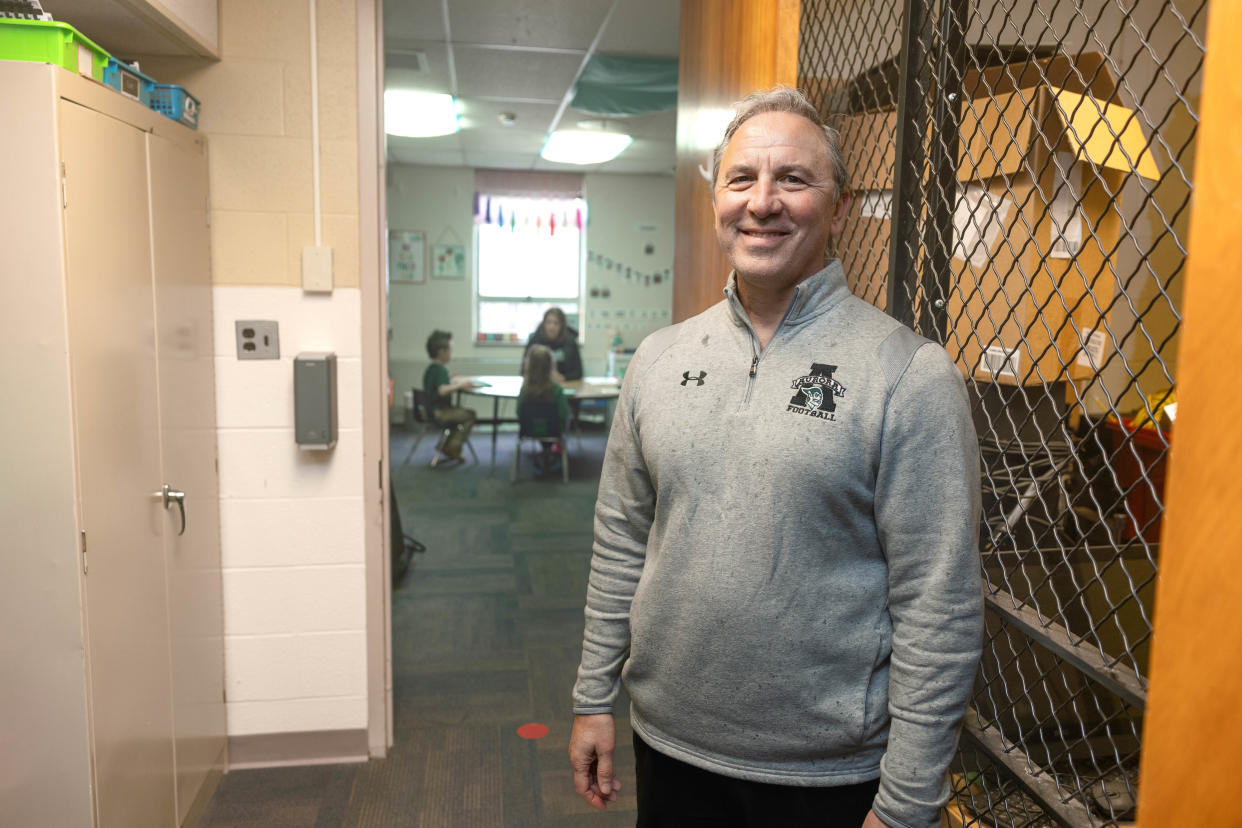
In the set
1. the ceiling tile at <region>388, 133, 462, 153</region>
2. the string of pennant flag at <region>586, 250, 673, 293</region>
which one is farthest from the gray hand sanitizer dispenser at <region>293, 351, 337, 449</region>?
the string of pennant flag at <region>586, 250, 673, 293</region>

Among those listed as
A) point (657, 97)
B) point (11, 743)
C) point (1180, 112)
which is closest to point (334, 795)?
point (11, 743)

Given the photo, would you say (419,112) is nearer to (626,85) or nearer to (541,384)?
(626,85)

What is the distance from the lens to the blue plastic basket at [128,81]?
70.1 inches

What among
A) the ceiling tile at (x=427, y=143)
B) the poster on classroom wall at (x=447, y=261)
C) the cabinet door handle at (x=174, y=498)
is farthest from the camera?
the poster on classroom wall at (x=447, y=261)

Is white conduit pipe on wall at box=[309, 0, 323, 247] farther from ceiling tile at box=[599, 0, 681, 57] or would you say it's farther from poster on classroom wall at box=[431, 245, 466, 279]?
poster on classroom wall at box=[431, 245, 466, 279]

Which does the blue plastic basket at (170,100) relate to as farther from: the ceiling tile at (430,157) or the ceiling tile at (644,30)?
the ceiling tile at (430,157)

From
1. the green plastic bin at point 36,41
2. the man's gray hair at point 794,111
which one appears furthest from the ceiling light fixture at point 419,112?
the man's gray hair at point 794,111

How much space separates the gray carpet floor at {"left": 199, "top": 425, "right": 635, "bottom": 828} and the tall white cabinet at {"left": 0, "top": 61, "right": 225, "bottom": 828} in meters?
0.44

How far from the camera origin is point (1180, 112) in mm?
2750

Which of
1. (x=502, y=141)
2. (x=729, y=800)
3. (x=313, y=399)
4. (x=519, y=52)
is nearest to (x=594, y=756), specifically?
(x=729, y=800)

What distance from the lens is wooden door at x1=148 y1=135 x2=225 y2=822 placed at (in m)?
2.03

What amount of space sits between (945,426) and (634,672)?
0.57 metres

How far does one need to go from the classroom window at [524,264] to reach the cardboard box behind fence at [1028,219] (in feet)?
25.0

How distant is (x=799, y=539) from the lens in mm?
1113
